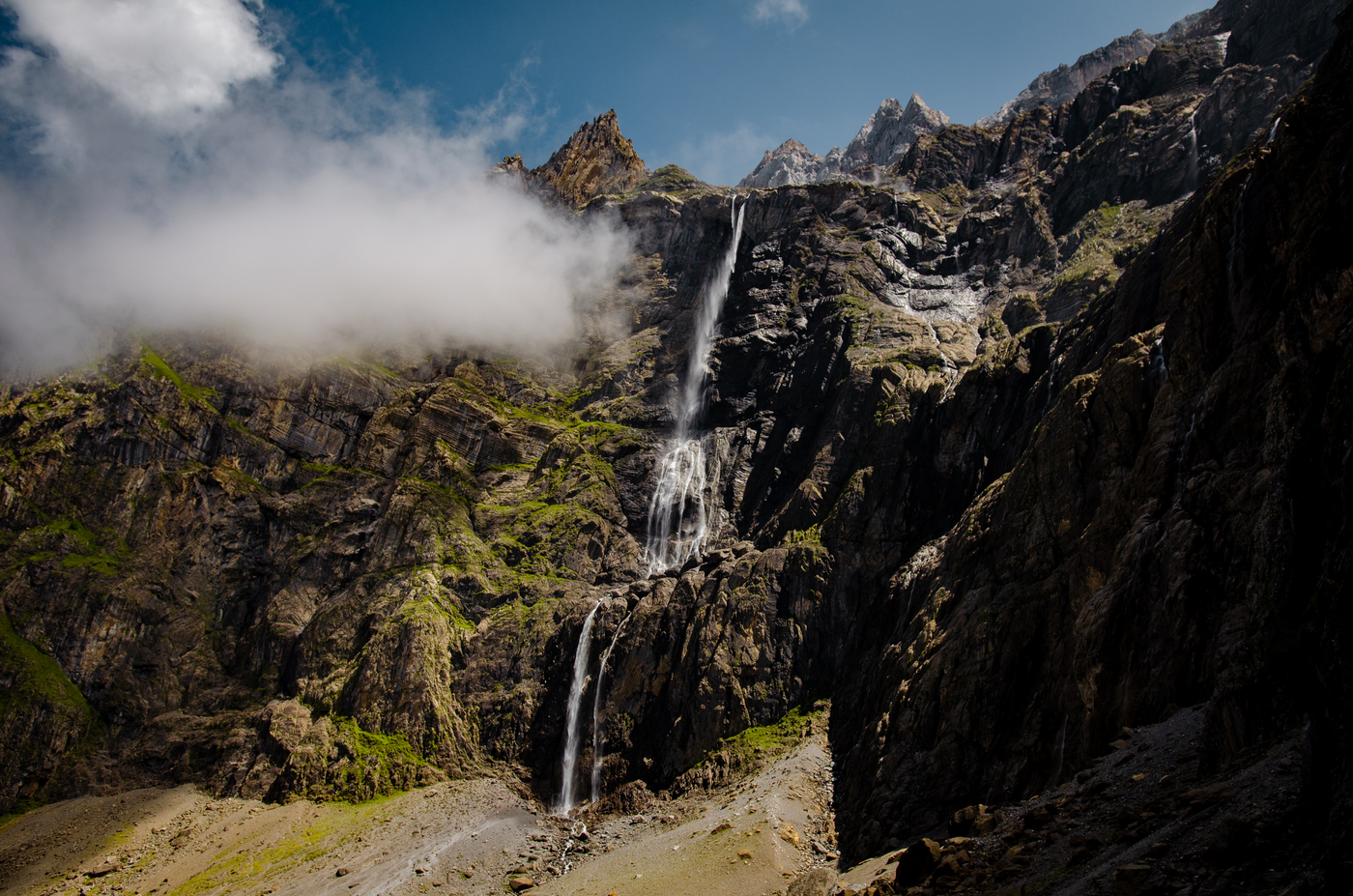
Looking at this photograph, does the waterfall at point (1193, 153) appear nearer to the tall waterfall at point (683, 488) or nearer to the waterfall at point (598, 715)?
the tall waterfall at point (683, 488)

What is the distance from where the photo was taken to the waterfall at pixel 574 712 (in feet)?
213

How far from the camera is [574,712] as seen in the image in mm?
70750

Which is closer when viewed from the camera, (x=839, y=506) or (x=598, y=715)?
(x=598, y=715)

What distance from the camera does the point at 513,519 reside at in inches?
3841

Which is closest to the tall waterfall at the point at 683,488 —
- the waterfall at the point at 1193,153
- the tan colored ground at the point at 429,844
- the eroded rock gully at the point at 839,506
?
the eroded rock gully at the point at 839,506

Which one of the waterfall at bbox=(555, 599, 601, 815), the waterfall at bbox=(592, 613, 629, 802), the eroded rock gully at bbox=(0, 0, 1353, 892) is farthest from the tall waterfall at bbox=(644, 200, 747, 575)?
the waterfall at bbox=(592, 613, 629, 802)

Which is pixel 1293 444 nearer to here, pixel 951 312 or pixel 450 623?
pixel 450 623

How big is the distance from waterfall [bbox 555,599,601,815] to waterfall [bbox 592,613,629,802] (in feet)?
6.85

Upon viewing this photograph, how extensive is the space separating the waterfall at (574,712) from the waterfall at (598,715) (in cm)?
209

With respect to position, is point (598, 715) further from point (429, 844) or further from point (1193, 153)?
point (1193, 153)

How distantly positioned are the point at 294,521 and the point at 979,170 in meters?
128

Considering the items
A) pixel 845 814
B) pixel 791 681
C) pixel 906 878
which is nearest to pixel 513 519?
pixel 791 681

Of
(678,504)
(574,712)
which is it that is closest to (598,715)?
(574,712)

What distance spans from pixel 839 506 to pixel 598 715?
2962 centimetres
